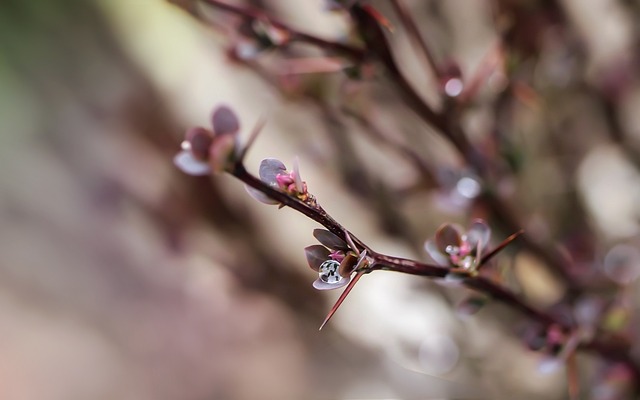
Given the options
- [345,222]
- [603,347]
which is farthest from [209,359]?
[603,347]

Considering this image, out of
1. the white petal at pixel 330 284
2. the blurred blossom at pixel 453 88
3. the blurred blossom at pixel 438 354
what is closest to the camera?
the white petal at pixel 330 284

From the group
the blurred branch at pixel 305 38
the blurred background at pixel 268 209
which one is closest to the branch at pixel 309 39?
the blurred branch at pixel 305 38

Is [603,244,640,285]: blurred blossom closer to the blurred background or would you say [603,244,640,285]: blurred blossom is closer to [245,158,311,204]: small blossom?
the blurred background

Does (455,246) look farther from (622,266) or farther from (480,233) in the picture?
(622,266)

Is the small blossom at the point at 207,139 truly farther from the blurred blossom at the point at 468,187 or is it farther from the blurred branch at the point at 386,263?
the blurred blossom at the point at 468,187

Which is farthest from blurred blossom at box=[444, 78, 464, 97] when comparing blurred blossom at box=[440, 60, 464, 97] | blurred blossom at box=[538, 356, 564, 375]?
blurred blossom at box=[538, 356, 564, 375]

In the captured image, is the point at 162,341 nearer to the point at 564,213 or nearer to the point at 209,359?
the point at 209,359
